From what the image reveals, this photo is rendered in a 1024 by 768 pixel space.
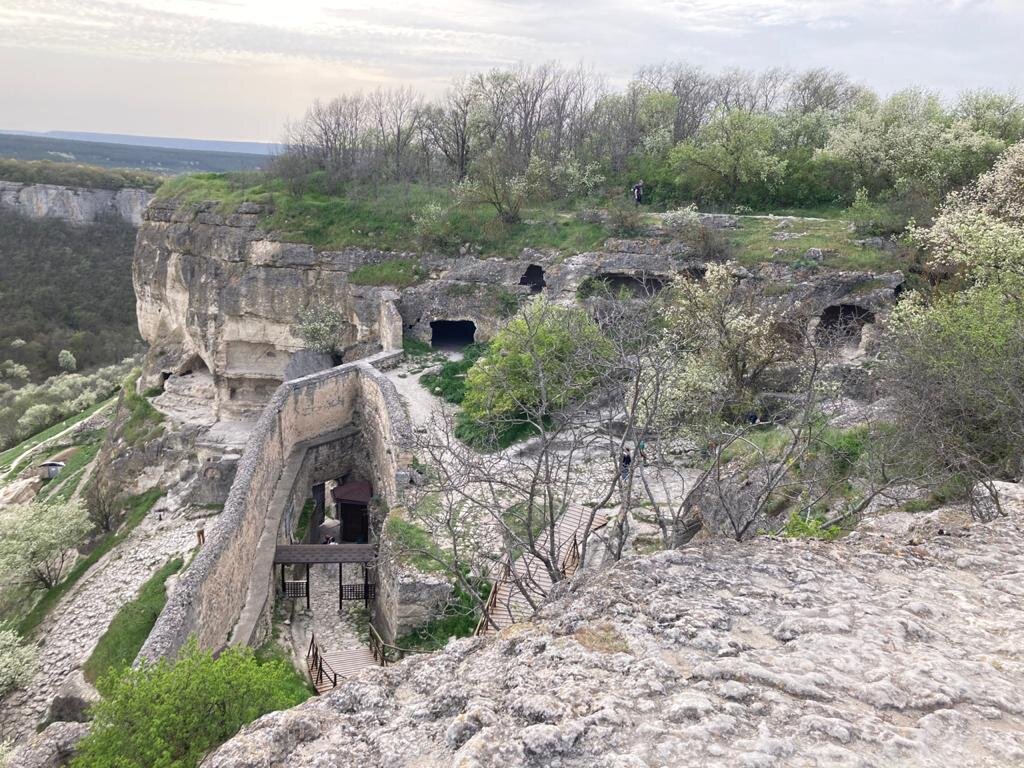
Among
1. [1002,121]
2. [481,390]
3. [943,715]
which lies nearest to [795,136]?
[1002,121]

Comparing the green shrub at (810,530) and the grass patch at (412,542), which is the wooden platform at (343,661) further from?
the green shrub at (810,530)

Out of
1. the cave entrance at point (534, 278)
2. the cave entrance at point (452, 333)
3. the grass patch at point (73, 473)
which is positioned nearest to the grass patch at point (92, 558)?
the grass patch at point (73, 473)

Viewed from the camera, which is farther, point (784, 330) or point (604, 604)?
point (784, 330)

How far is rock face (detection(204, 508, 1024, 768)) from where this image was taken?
115 inches

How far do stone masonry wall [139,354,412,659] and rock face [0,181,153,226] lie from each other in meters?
64.5

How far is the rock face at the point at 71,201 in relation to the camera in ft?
234

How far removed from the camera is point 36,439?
35688 mm

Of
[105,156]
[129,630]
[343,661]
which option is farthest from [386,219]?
[105,156]

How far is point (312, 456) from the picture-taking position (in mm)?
16984

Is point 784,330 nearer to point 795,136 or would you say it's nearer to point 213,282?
point 795,136

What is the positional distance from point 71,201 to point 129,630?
78.5 meters

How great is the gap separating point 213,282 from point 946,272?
82.9 feet

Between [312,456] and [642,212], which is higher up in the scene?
[642,212]

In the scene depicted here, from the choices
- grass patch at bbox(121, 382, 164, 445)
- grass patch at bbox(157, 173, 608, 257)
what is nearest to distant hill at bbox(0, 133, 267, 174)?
grass patch at bbox(157, 173, 608, 257)
